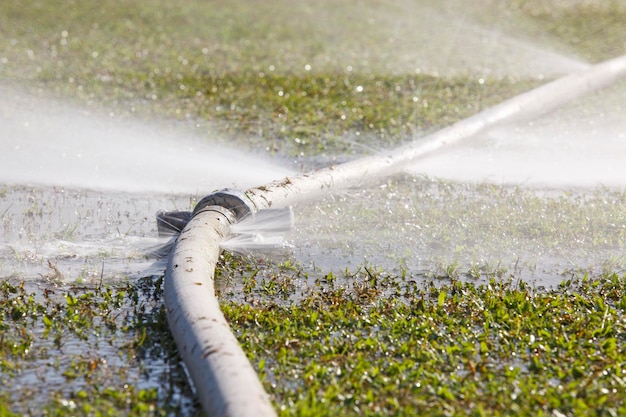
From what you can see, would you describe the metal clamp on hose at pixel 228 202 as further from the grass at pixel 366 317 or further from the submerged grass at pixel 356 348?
the submerged grass at pixel 356 348

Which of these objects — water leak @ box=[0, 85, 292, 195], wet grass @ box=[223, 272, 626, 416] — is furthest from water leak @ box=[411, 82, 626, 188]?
wet grass @ box=[223, 272, 626, 416]

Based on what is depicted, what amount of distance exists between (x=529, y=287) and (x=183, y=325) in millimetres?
2279

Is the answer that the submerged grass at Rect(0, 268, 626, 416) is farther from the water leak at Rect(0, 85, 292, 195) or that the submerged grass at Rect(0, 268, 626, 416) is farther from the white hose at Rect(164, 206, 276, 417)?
the water leak at Rect(0, 85, 292, 195)

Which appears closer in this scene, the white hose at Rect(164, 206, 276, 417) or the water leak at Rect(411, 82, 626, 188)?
the white hose at Rect(164, 206, 276, 417)

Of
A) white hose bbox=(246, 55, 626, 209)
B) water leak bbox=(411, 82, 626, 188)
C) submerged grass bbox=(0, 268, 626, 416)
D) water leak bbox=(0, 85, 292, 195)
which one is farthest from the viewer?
water leak bbox=(411, 82, 626, 188)

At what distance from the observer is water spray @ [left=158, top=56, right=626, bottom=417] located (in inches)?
161

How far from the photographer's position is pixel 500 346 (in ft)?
16.6

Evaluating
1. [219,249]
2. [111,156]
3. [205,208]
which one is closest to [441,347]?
[219,249]

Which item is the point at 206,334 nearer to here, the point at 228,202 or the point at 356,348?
the point at 356,348

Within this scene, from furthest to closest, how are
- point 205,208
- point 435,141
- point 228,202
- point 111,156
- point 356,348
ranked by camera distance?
1. point 435,141
2. point 111,156
3. point 228,202
4. point 205,208
5. point 356,348

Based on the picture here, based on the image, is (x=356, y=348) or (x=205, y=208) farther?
(x=205, y=208)

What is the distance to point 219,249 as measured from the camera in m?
6.39

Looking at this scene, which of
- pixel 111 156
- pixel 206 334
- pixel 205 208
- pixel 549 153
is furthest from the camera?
pixel 549 153

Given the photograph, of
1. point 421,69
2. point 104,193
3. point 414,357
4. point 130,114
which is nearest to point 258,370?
point 414,357
